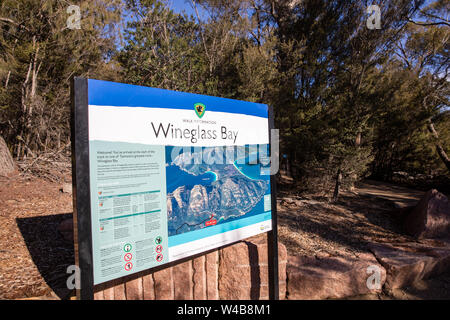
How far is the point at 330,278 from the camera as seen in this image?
2520 millimetres

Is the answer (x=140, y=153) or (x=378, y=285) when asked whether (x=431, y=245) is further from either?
(x=140, y=153)

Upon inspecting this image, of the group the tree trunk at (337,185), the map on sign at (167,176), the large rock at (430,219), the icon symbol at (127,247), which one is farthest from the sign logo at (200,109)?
the tree trunk at (337,185)

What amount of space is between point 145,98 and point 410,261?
121 inches

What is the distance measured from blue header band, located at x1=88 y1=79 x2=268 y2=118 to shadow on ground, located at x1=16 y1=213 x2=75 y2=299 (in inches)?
69.9

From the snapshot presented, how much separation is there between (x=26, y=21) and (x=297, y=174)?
7.79m

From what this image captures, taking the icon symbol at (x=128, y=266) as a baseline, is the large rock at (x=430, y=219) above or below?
below

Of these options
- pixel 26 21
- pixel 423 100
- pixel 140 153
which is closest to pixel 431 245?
pixel 140 153

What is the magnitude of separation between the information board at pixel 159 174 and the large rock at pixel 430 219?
3020 mm

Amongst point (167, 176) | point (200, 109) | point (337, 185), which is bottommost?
point (337, 185)

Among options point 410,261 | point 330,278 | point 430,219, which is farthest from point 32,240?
point 430,219

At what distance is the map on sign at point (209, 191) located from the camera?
5.52 ft

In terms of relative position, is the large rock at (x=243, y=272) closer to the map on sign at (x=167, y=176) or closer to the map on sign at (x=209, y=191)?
the map on sign at (x=167, y=176)

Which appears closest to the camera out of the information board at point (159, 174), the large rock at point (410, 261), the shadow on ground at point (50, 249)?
the information board at point (159, 174)

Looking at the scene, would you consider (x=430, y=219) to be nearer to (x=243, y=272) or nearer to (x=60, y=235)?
(x=243, y=272)
